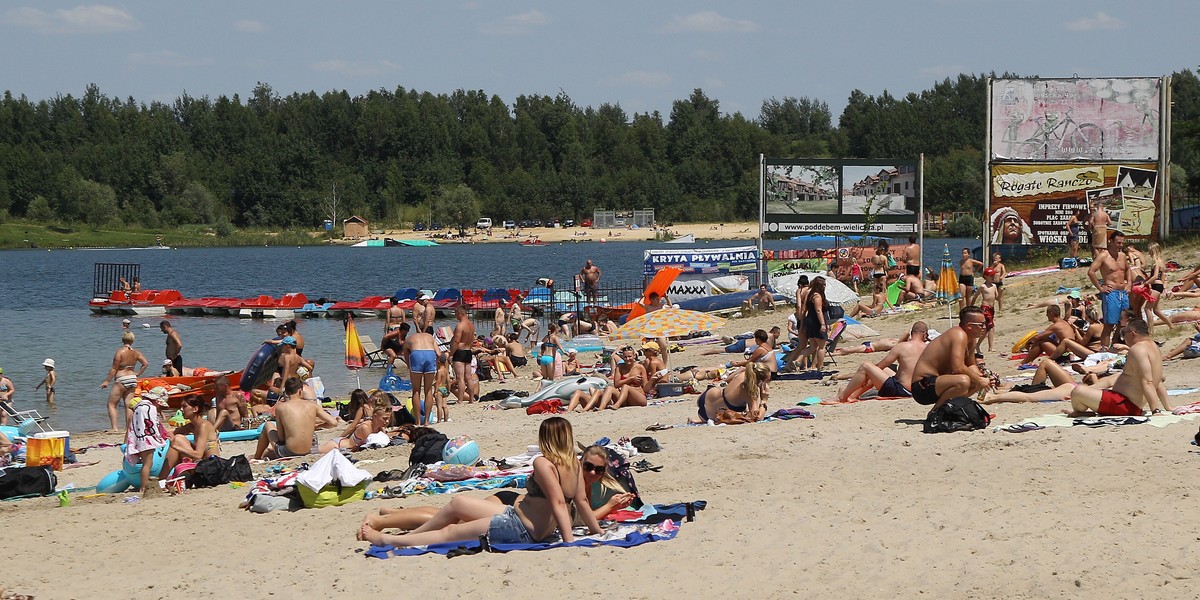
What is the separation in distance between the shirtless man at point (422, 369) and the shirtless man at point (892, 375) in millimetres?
4277

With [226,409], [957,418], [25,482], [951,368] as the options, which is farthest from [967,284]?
[25,482]

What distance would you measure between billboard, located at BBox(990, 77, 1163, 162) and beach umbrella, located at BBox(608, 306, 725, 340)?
12343mm

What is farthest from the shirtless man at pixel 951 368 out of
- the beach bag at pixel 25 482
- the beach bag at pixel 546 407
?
the beach bag at pixel 25 482

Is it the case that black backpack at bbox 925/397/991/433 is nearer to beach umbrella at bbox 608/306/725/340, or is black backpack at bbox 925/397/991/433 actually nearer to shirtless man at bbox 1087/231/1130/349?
Answer: shirtless man at bbox 1087/231/1130/349

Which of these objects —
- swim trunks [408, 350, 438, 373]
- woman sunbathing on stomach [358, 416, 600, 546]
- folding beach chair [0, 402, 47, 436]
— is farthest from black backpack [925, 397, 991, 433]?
folding beach chair [0, 402, 47, 436]

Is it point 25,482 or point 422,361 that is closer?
point 25,482

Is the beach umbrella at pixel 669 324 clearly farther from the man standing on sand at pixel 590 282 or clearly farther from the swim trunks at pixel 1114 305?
the man standing on sand at pixel 590 282

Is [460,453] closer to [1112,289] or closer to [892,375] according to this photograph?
[892,375]

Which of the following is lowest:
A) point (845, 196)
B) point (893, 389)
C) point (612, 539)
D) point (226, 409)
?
point (226, 409)

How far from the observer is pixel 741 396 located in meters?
11.4

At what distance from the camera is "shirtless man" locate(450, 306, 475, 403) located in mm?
15539

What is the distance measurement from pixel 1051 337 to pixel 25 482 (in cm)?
1119

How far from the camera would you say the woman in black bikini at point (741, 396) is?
11359mm

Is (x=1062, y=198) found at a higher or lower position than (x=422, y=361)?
higher
